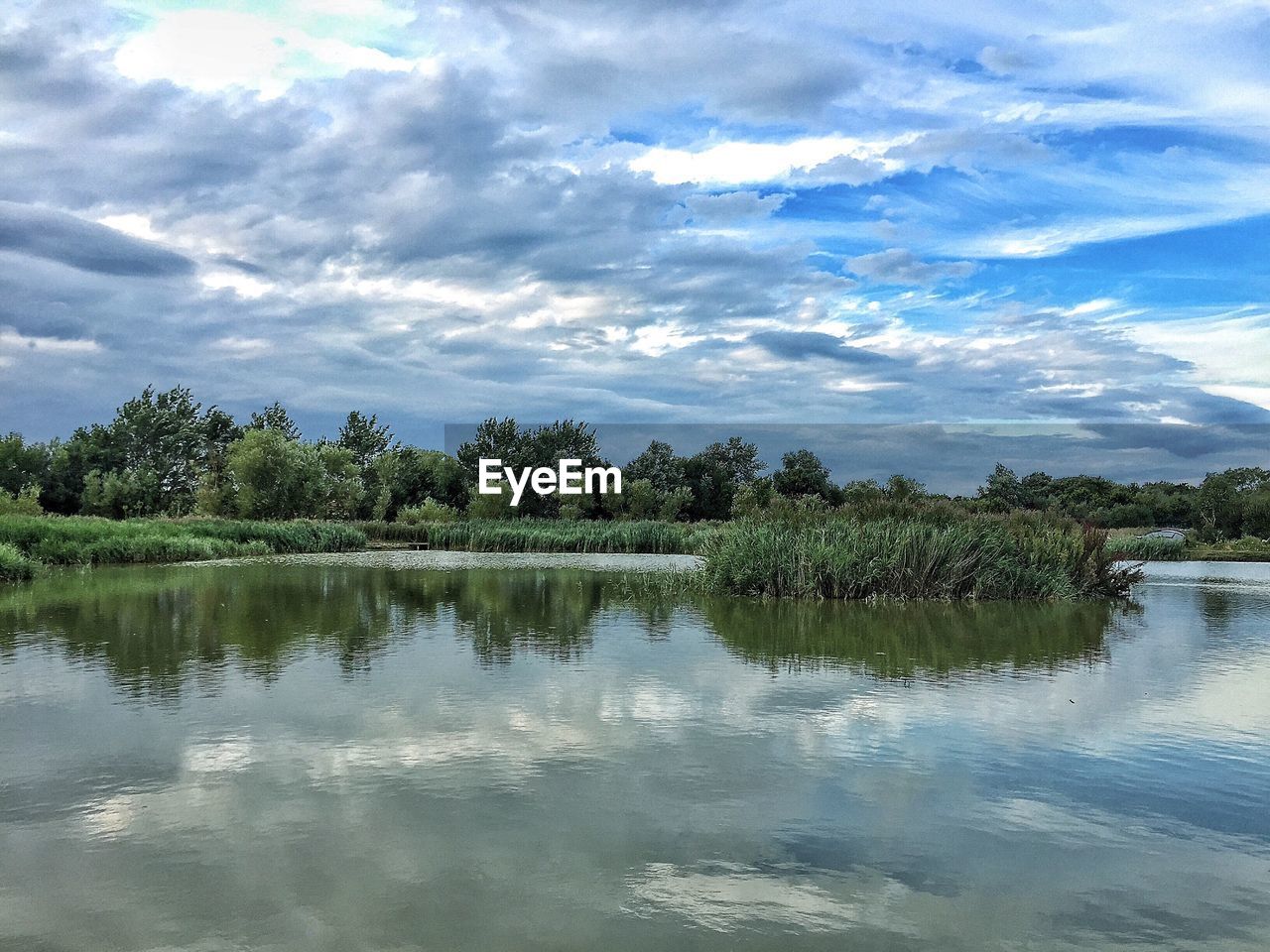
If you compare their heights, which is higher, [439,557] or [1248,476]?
[1248,476]

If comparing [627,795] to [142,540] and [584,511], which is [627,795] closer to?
[142,540]

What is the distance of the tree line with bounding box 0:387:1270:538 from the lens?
43.0 m

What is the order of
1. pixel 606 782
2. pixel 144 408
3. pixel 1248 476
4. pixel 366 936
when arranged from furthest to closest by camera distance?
pixel 144 408
pixel 1248 476
pixel 606 782
pixel 366 936

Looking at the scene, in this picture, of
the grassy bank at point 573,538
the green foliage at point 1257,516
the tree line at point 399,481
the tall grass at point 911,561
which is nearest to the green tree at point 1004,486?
the tree line at point 399,481

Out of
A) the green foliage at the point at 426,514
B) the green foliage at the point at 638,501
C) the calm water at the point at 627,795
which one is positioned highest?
the green foliage at the point at 638,501

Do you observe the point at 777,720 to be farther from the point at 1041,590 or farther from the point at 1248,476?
the point at 1248,476

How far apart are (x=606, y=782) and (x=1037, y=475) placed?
6167cm

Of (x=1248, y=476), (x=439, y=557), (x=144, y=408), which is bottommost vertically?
(x=439, y=557)

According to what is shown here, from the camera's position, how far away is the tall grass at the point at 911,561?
578 inches

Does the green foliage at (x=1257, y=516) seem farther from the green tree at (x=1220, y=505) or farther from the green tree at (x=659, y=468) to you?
the green tree at (x=659, y=468)

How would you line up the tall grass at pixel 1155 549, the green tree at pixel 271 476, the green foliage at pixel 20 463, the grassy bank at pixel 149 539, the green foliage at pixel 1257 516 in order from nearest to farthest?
the grassy bank at pixel 149 539 → the tall grass at pixel 1155 549 → the green tree at pixel 271 476 → the green foliage at pixel 1257 516 → the green foliage at pixel 20 463

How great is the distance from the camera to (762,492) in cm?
5128

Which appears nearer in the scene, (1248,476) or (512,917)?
(512,917)

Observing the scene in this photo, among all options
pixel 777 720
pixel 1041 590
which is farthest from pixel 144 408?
pixel 777 720
